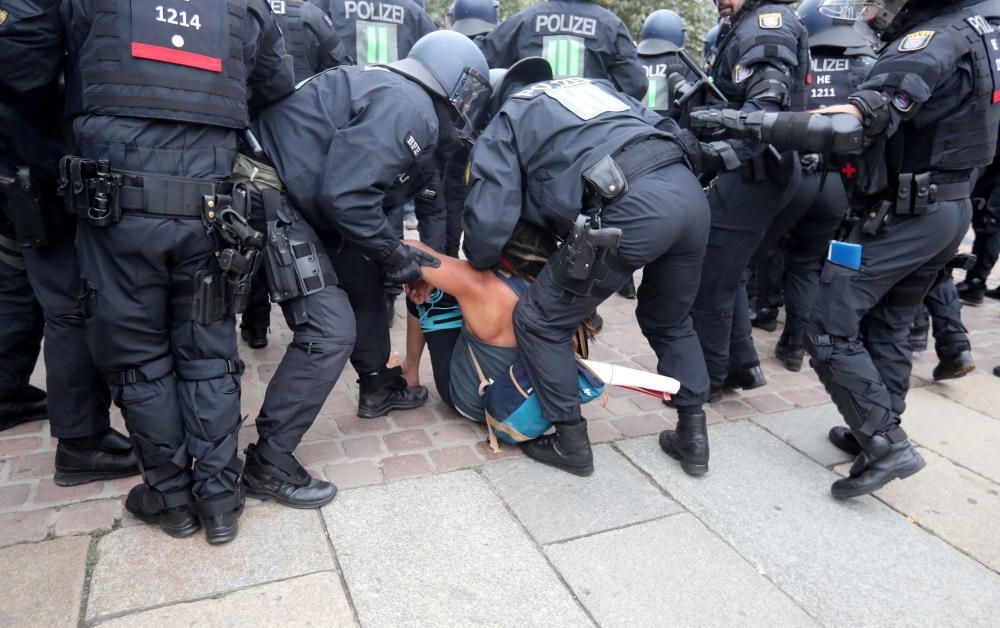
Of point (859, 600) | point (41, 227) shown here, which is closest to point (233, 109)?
point (41, 227)

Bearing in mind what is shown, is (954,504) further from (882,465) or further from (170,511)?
(170,511)

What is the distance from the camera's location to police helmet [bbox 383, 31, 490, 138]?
2893 mm

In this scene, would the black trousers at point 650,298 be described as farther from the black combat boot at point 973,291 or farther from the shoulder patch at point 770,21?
the black combat boot at point 973,291

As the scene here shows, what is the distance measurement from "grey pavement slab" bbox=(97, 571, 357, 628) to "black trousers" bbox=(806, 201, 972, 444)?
212cm

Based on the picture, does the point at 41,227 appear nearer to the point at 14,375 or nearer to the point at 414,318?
the point at 14,375

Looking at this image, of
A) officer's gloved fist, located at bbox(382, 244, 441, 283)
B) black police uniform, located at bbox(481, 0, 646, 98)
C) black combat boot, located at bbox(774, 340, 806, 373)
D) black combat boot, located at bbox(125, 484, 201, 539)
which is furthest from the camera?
black police uniform, located at bbox(481, 0, 646, 98)

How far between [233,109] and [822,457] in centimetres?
288

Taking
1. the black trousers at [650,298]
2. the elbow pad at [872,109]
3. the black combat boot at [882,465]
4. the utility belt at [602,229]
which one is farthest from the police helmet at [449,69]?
the black combat boot at [882,465]

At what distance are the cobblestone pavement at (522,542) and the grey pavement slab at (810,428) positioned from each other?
2cm

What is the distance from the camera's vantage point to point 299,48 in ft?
14.2

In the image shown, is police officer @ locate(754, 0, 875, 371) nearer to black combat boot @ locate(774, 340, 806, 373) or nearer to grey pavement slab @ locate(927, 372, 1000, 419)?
black combat boot @ locate(774, 340, 806, 373)

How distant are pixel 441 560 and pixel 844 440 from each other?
207cm

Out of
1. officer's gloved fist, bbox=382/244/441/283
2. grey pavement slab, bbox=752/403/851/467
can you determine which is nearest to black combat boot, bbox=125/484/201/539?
A: officer's gloved fist, bbox=382/244/441/283

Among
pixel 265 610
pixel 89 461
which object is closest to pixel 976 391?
pixel 265 610
